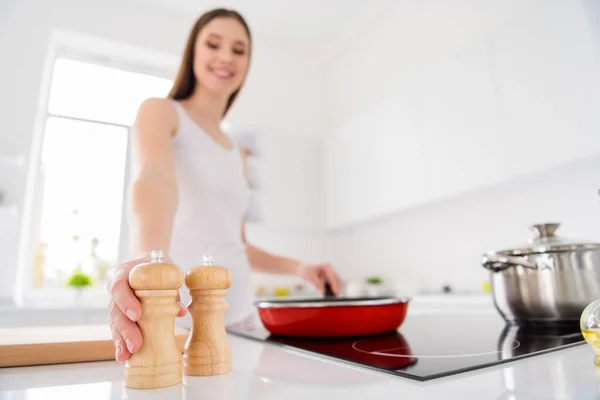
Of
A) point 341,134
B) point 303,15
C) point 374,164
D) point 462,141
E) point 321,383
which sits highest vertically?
point 303,15

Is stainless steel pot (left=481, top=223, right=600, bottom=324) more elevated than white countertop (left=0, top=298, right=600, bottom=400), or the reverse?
stainless steel pot (left=481, top=223, right=600, bottom=324)

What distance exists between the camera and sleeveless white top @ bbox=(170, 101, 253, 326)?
901 mm

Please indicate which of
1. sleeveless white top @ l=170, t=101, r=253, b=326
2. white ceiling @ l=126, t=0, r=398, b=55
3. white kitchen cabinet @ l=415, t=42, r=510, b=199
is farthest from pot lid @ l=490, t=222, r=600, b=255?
white ceiling @ l=126, t=0, r=398, b=55

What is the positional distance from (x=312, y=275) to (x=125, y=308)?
1.87 ft

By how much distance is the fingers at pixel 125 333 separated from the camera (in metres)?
0.34

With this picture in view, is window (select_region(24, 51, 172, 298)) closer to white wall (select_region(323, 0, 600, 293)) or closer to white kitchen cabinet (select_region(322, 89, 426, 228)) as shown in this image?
white kitchen cabinet (select_region(322, 89, 426, 228))

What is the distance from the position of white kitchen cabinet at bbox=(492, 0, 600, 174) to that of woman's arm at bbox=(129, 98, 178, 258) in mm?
1458

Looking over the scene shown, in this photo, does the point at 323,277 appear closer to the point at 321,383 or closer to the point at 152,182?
the point at 152,182

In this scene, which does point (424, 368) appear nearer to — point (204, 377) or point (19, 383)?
point (204, 377)

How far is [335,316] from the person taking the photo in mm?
555

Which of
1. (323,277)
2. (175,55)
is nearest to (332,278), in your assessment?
(323,277)

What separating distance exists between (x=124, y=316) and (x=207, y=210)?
1.94 feet

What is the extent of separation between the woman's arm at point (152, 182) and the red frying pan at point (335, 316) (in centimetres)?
19

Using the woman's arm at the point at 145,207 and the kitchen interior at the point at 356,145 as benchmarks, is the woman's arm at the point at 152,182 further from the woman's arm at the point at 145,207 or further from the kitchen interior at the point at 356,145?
the kitchen interior at the point at 356,145
